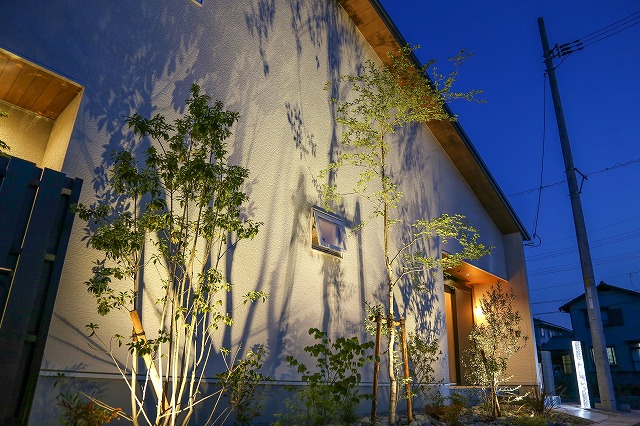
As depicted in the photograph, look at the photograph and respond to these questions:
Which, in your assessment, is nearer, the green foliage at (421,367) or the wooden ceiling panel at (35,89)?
the wooden ceiling panel at (35,89)

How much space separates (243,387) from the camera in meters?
4.32

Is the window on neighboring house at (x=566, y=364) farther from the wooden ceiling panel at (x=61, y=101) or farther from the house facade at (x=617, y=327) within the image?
the wooden ceiling panel at (x=61, y=101)

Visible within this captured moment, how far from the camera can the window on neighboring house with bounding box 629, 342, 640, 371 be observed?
2034 cm

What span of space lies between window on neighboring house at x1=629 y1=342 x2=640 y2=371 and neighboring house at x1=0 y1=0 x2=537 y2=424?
57.8 feet

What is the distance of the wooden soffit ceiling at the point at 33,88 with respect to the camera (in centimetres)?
378

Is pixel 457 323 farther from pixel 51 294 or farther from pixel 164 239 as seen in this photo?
pixel 51 294

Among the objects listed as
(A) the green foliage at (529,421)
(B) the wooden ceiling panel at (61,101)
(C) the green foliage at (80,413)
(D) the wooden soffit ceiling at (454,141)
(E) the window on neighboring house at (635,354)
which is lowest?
(A) the green foliage at (529,421)

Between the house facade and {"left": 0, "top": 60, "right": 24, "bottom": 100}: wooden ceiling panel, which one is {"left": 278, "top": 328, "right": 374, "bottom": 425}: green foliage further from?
the house facade

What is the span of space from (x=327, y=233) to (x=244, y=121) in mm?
1927

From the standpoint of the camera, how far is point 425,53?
2552 inches

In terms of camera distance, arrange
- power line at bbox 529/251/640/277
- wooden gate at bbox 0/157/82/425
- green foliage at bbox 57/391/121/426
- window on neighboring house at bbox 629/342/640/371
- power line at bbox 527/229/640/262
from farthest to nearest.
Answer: power line at bbox 529/251/640/277, power line at bbox 527/229/640/262, window on neighboring house at bbox 629/342/640/371, green foliage at bbox 57/391/121/426, wooden gate at bbox 0/157/82/425

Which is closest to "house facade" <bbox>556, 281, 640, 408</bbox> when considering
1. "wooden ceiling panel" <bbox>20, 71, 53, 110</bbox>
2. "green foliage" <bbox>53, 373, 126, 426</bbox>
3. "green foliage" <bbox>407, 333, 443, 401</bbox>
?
"green foliage" <bbox>407, 333, 443, 401</bbox>

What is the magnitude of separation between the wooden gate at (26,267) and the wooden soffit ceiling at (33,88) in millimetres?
1065

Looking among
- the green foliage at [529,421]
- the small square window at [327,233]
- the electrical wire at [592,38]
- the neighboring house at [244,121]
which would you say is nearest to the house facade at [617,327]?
the electrical wire at [592,38]
